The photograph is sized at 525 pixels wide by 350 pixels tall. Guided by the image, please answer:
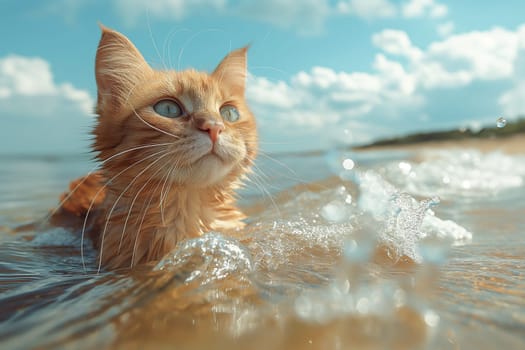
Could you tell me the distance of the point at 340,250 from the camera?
7.13 ft

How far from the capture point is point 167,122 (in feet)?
6.66

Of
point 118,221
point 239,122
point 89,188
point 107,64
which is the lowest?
point 118,221

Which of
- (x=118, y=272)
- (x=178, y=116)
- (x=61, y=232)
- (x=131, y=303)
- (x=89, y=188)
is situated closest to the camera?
(x=131, y=303)

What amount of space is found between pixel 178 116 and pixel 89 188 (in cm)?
169

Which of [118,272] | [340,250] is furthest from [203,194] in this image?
[340,250]

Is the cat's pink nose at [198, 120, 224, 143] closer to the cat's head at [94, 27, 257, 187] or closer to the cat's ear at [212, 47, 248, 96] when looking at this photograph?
the cat's head at [94, 27, 257, 187]

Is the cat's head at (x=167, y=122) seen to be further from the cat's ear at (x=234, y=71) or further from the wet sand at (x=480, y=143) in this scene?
the wet sand at (x=480, y=143)

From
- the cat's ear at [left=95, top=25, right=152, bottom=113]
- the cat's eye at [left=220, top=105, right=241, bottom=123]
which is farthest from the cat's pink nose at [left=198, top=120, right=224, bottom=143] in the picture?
the cat's ear at [left=95, top=25, right=152, bottom=113]

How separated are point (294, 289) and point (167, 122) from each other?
1021 mm

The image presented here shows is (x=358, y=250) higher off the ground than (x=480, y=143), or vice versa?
(x=480, y=143)

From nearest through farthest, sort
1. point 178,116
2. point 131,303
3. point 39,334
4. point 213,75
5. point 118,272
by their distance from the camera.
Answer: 1. point 39,334
2. point 131,303
3. point 118,272
4. point 178,116
5. point 213,75

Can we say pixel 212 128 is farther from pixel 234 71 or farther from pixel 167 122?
pixel 234 71

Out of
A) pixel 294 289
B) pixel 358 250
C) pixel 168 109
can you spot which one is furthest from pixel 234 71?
pixel 294 289

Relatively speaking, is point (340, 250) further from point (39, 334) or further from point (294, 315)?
point (39, 334)
